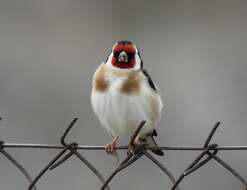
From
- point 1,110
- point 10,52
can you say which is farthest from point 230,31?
point 1,110

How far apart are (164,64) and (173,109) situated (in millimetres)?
820

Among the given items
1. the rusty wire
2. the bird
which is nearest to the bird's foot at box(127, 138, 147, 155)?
the rusty wire

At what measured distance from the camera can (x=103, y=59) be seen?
221 inches

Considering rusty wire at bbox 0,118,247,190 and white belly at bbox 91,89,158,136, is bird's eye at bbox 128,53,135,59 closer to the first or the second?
white belly at bbox 91,89,158,136

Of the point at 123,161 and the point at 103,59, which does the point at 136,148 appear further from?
the point at 103,59

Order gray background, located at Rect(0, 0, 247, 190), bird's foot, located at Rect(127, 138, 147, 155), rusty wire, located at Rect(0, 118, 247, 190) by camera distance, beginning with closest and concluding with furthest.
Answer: rusty wire, located at Rect(0, 118, 247, 190)
bird's foot, located at Rect(127, 138, 147, 155)
gray background, located at Rect(0, 0, 247, 190)

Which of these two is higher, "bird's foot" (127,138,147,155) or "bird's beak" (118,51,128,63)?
"bird's beak" (118,51,128,63)

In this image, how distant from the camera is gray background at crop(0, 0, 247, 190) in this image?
14.9 feet

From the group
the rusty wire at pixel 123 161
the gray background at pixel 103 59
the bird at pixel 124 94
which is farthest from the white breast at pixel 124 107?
the gray background at pixel 103 59

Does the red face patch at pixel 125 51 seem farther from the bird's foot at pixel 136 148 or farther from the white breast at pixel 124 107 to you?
the bird's foot at pixel 136 148

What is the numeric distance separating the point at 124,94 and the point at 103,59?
281cm

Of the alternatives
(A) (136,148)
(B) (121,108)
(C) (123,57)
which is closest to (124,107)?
(B) (121,108)

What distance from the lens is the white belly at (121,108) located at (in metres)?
2.81

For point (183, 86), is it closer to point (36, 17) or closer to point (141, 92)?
point (36, 17)
